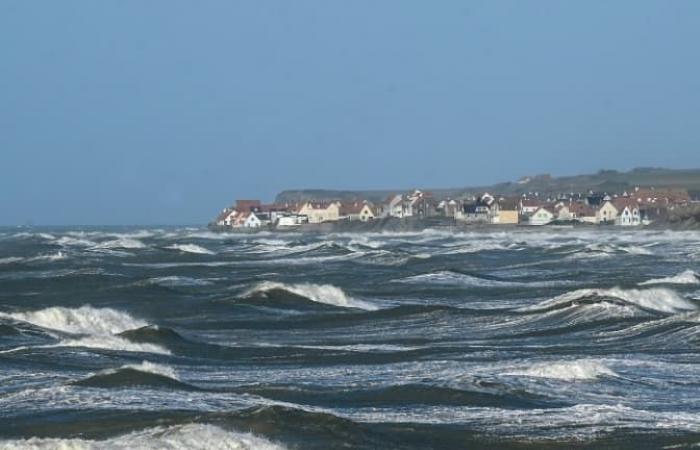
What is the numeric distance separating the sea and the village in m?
106

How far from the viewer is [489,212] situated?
170 m

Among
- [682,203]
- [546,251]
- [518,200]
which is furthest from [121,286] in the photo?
[518,200]

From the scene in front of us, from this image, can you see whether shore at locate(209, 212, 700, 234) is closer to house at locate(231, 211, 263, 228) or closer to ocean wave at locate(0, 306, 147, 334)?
house at locate(231, 211, 263, 228)

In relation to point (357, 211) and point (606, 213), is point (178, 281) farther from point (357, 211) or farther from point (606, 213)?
point (357, 211)

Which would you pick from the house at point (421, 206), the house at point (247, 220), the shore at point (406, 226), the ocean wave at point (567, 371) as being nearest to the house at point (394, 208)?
the house at point (421, 206)

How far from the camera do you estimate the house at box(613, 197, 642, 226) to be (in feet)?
502

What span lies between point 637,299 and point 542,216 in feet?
413

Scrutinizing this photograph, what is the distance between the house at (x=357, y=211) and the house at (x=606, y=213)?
106 ft

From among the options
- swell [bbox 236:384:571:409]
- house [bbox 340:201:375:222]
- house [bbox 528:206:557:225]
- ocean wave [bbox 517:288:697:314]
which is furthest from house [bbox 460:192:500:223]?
swell [bbox 236:384:571:409]

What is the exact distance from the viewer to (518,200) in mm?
178500

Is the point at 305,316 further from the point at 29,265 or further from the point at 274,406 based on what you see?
the point at 29,265

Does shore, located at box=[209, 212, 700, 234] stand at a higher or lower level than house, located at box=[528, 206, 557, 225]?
lower

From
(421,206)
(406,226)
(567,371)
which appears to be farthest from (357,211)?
(567,371)

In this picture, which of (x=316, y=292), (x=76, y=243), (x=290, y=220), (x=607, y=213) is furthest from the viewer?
(x=290, y=220)
